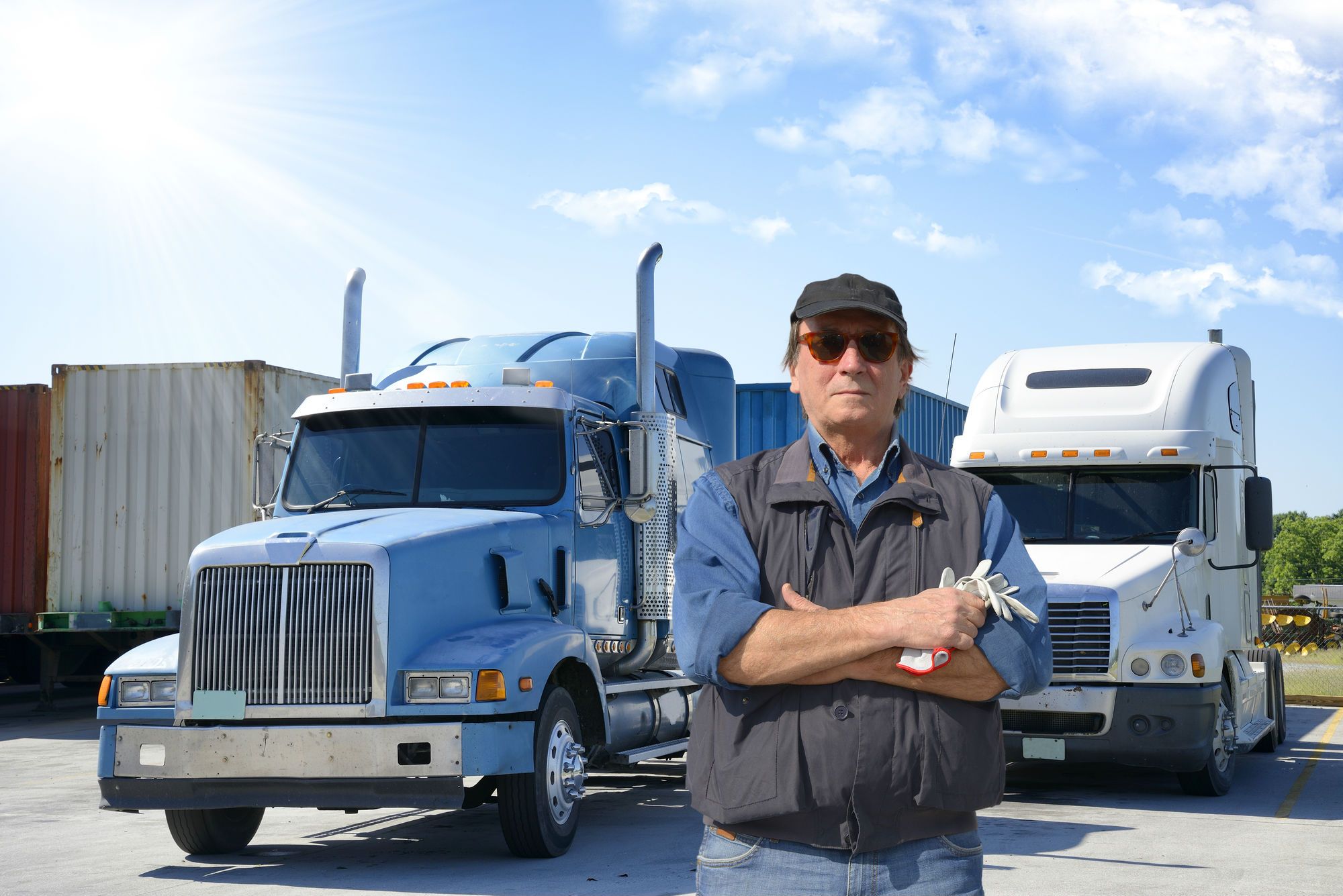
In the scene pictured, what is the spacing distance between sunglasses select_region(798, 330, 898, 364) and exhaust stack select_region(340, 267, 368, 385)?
7.76 m

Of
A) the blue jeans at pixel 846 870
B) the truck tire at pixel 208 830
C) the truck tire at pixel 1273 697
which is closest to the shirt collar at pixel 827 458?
the blue jeans at pixel 846 870

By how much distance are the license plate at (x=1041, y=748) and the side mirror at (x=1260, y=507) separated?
2.39 m

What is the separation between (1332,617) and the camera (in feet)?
118

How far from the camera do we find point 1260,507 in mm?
10820

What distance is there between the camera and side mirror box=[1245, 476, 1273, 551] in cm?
1080

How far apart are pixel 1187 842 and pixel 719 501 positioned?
6.75 m

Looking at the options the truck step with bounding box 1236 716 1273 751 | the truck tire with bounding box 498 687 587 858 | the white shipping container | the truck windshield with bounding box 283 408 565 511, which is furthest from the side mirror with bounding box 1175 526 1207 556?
the white shipping container

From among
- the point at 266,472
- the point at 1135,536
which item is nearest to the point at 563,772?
the point at 266,472

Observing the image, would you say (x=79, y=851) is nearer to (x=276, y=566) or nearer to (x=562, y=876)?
(x=276, y=566)

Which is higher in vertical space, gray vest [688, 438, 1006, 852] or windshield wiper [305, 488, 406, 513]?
windshield wiper [305, 488, 406, 513]

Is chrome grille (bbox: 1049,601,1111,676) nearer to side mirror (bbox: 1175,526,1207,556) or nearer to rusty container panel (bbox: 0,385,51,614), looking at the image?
side mirror (bbox: 1175,526,1207,556)

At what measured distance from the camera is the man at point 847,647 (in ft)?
8.93

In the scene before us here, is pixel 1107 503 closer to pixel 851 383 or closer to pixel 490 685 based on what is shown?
pixel 490 685

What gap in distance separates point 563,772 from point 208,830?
6.76ft
